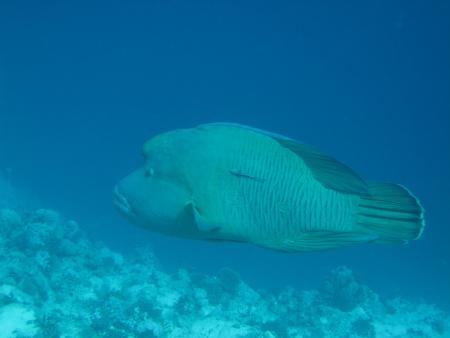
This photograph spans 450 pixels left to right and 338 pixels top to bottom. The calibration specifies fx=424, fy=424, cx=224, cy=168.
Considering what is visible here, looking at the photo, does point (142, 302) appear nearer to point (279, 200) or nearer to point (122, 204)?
point (122, 204)

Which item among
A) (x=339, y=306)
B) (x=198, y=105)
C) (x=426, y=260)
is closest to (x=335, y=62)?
(x=198, y=105)

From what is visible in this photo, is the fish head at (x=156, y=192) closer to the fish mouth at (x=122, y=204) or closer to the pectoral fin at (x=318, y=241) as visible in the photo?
the fish mouth at (x=122, y=204)

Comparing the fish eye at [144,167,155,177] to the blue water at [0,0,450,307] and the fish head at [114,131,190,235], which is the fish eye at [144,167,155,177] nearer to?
the fish head at [114,131,190,235]

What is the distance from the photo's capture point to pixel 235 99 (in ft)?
154

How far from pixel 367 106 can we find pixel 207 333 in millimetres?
34764

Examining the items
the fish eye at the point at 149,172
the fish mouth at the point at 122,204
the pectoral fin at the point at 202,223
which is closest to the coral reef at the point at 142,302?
the fish mouth at the point at 122,204

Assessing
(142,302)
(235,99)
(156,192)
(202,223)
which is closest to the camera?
(202,223)

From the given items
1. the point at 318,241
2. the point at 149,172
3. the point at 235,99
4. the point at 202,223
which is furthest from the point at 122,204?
the point at 235,99

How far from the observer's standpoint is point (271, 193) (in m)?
1.74

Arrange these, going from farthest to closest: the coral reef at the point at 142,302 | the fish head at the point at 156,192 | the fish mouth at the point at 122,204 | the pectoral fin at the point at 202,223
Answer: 1. the coral reef at the point at 142,302
2. the fish mouth at the point at 122,204
3. the fish head at the point at 156,192
4. the pectoral fin at the point at 202,223

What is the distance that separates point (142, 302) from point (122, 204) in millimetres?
9294

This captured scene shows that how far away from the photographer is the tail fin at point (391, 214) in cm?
172

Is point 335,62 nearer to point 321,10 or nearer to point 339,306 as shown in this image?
point 321,10

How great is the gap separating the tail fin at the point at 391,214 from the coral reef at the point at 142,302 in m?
7.47
